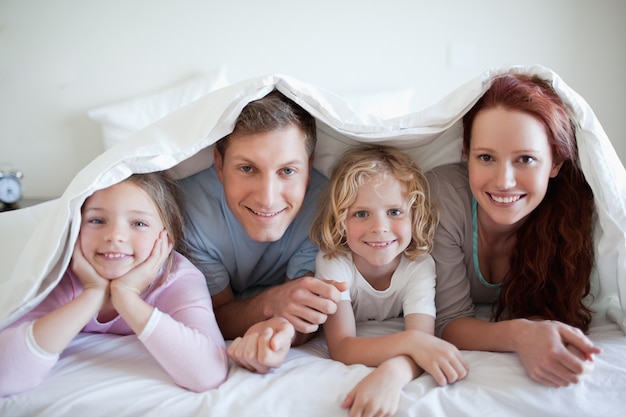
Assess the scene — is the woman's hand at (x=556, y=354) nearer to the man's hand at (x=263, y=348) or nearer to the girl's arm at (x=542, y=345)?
the girl's arm at (x=542, y=345)

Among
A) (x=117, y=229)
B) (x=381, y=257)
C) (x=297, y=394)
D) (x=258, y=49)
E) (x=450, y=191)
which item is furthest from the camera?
(x=258, y=49)

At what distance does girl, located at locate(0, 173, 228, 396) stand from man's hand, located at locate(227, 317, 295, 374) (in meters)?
0.04

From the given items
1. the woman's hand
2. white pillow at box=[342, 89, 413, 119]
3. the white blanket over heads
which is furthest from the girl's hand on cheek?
white pillow at box=[342, 89, 413, 119]

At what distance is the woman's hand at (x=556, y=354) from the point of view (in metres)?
0.76

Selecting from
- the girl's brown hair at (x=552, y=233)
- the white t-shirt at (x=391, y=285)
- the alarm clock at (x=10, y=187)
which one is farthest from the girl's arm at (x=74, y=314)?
the alarm clock at (x=10, y=187)

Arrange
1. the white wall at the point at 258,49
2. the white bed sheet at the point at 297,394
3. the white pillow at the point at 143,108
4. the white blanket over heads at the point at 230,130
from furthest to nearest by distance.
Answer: the white wall at the point at 258,49, the white pillow at the point at 143,108, the white blanket over heads at the point at 230,130, the white bed sheet at the point at 297,394

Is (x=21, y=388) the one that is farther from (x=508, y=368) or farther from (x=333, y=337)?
(x=508, y=368)

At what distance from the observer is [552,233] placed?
103 cm

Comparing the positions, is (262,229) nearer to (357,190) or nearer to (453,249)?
(357,190)

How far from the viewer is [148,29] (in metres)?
1.76

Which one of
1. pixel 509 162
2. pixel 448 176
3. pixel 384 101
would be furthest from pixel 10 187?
pixel 509 162

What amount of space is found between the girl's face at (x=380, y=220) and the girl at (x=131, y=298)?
0.34 m

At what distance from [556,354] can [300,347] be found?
Result: 19.5 inches

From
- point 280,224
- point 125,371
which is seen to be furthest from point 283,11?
point 125,371
